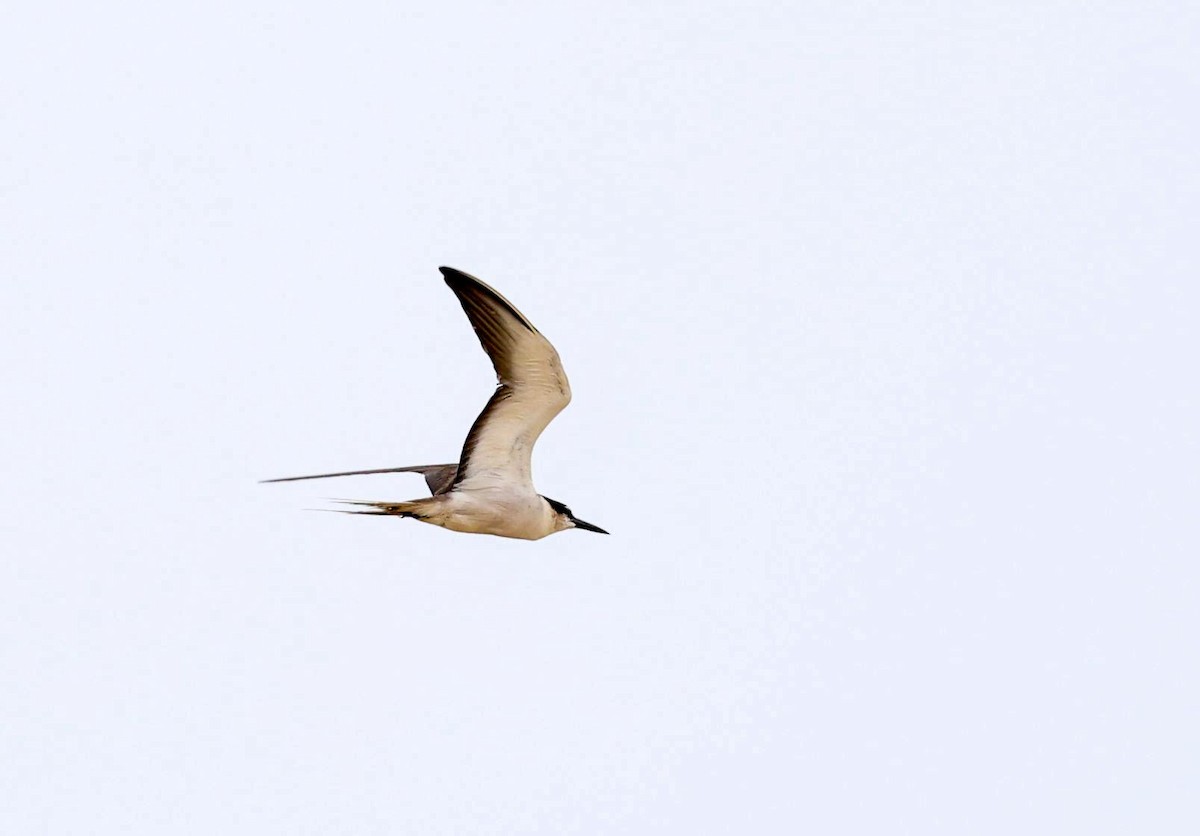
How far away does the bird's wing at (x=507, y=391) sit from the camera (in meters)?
14.4

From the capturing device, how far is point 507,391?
15.0 meters

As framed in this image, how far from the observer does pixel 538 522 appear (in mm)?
15812

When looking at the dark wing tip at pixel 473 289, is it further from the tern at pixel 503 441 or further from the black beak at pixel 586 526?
the black beak at pixel 586 526

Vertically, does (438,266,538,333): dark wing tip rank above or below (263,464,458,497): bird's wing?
above

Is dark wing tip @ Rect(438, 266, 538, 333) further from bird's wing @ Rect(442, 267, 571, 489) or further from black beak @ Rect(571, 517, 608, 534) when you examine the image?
black beak @ Rect(571, 517, 608, 534)

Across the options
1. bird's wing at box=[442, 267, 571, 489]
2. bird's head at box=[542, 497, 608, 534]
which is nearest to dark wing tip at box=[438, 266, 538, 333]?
bird's wing at box=[442, 267, 571, 489]

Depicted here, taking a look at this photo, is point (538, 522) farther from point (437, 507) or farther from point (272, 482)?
point (272, 482)

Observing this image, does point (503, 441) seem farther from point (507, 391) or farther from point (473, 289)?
point (473, 289)

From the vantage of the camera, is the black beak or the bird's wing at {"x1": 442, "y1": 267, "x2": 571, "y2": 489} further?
the black beak

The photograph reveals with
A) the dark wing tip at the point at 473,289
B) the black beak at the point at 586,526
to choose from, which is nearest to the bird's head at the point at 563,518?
the black beak at the point at 586,526

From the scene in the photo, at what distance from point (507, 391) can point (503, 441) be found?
20.2 inches

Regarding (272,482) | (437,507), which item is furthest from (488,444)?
(272,482)

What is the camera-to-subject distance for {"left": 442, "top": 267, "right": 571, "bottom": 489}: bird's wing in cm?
1435

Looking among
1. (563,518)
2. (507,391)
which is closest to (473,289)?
(507,391)
